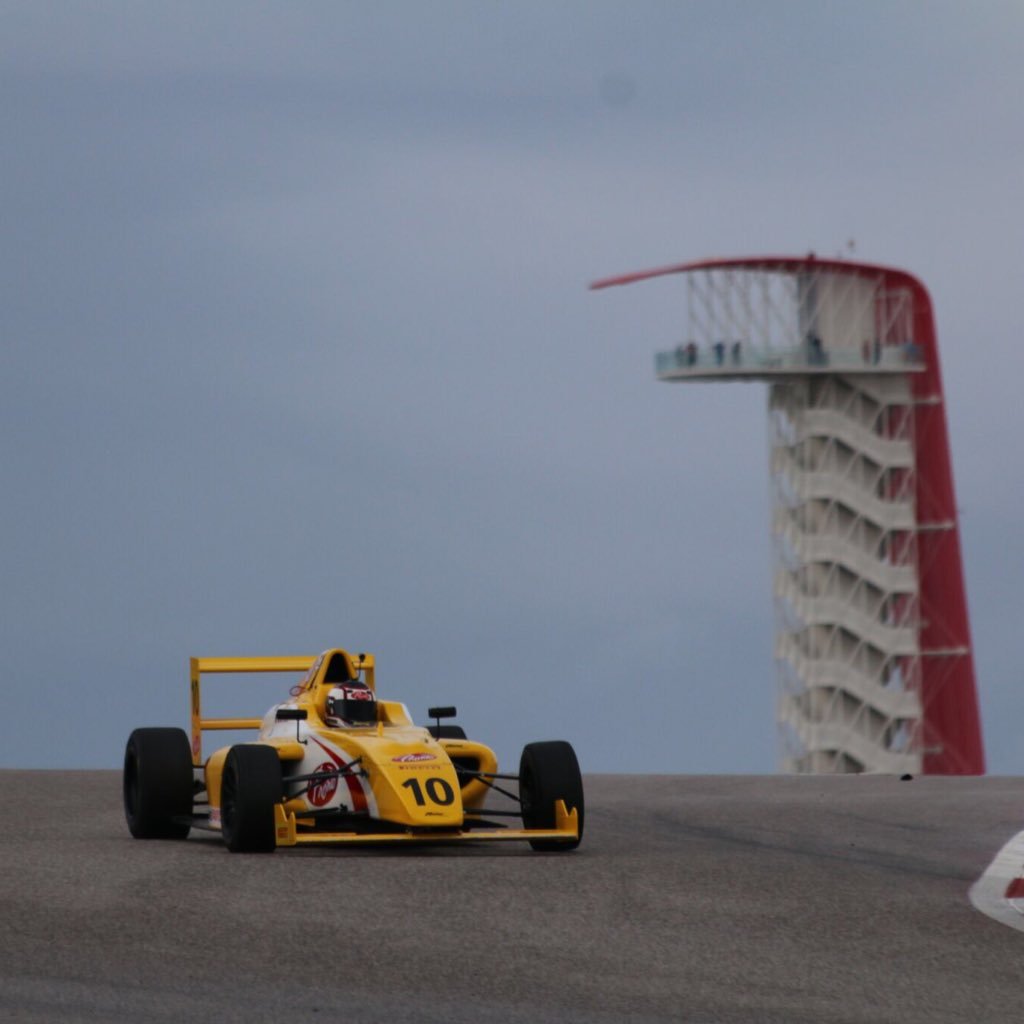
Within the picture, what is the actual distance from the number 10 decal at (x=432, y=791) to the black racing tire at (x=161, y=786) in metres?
2.13

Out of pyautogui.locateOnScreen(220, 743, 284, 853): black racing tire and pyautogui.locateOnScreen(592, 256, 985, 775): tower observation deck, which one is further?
pyautogui.locateOnScreen(592, 256, 985, 775): tower observation deck

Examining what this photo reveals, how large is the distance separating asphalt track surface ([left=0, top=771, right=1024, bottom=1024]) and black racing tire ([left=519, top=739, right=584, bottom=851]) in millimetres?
280

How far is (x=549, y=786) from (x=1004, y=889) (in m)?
3.17

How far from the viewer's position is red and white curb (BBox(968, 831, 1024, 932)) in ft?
36.5

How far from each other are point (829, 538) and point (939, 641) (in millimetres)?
4494

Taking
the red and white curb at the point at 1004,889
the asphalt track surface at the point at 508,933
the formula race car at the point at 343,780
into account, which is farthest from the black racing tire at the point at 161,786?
the red and white curb at the point at 1004,889

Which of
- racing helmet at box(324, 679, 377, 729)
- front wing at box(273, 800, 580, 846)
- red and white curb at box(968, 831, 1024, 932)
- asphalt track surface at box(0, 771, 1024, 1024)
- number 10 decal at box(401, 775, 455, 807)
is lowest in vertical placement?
red and white curb at box(968, 831, 1024, 932)

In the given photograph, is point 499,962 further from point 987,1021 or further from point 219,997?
point 987,1021

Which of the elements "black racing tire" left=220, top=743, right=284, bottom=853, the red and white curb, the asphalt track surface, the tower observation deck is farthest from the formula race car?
the tower observation deck

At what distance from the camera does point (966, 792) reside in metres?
20.4

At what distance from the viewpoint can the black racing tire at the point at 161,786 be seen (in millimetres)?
14609

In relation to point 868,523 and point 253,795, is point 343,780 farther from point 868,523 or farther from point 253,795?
point 868,523

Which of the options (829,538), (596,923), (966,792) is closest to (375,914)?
(596,923)

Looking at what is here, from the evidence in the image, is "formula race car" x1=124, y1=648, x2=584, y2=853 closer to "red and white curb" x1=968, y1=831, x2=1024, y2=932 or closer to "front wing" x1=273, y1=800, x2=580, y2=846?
"front wing" x1=273, y1=800, x2=580, y2=846
